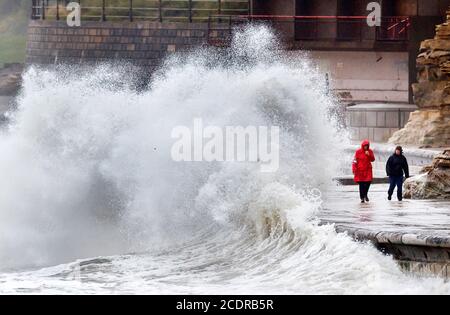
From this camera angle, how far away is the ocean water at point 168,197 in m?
19.2

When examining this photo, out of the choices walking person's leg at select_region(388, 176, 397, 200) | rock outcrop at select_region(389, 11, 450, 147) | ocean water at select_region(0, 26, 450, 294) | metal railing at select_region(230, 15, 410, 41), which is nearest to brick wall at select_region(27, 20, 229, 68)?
metal railing at select_region(230, 15, 410, 41)

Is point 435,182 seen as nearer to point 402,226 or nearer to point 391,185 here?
point 391,185

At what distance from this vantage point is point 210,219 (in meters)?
23.6

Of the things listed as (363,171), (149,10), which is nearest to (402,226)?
(363,171)

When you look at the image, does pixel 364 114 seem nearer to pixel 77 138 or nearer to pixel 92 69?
pixel 92 69

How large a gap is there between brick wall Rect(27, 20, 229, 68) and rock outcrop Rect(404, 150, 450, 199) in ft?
104

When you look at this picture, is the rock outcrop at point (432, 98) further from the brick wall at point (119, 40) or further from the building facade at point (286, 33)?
the brick wall at point (119, 40)

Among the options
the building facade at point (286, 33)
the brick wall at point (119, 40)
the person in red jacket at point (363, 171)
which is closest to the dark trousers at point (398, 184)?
the person in red jacket at point (363, 171)

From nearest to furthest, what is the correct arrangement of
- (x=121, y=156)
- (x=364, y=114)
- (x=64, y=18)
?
(x=121, y=156), (x=364, y=114), (x=64, y=18)

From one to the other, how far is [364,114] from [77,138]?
20.5 m

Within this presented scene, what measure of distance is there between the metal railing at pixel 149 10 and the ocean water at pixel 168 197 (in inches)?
1169

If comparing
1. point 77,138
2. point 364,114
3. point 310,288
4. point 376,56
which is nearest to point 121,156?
point 77,138

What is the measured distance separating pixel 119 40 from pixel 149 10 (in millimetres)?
3067
